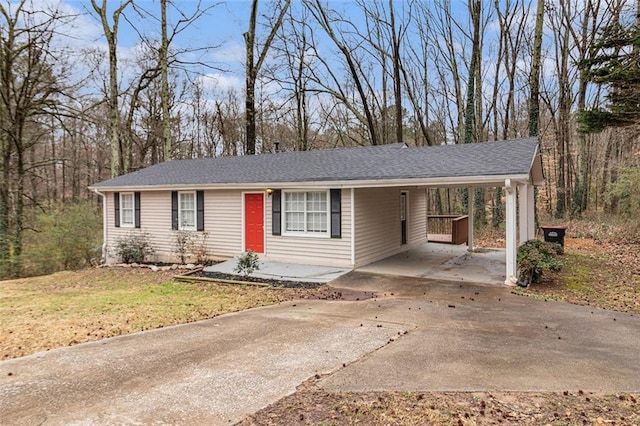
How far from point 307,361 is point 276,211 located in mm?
7448

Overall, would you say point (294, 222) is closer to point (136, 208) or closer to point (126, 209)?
point (136, 208)

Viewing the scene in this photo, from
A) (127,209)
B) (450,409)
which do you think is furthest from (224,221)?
(450,409)

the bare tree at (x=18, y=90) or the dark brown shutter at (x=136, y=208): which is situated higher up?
the bare tree at (x=18, y=90)

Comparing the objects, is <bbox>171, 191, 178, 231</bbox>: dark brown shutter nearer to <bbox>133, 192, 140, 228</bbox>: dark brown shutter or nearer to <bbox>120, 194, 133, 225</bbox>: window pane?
<bbox>133, 192, 140, 228</bbox>: dark brown shutter

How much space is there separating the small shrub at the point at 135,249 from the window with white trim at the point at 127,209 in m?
0.83

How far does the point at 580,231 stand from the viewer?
1727 cm

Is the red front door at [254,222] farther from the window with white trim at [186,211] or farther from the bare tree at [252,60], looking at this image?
the bare tree at [252,60]

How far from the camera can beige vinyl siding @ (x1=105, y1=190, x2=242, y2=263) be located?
12.6 m

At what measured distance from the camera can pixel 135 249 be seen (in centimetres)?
1405

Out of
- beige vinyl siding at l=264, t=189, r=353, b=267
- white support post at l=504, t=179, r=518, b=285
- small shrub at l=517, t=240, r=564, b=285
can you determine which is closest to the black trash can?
small shrub at l=517, t=240, r=564, b=285

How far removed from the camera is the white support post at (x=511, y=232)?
8469mm

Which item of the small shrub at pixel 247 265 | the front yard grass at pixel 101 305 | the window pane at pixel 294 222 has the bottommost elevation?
the front yard grass at pixel 101 305

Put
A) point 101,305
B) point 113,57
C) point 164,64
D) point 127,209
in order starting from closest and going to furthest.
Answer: point 101,305, point 127,209, point 113,57, point 164,64

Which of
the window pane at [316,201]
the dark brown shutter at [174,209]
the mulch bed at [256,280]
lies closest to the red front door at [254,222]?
the window pane at [316,201]
